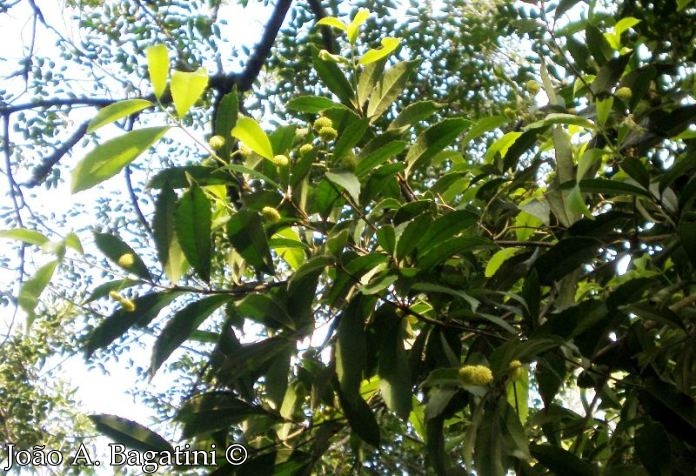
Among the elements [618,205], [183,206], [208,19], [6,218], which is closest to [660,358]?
[618,205]

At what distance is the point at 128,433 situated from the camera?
4.14ft

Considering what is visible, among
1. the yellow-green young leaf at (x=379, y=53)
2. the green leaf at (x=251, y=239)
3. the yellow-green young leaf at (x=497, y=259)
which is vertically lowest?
the green leaf at (x=251, y=239)

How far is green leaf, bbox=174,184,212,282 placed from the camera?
1.14 meters

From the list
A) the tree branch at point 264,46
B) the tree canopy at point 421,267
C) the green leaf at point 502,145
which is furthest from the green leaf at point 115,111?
the tree branch at point 264,46

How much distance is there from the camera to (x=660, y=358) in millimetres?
1329

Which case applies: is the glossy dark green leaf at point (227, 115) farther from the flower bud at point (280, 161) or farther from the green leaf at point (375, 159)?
the green leaf at point (375, 159)

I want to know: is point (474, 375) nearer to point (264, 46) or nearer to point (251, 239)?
point (251, 239)

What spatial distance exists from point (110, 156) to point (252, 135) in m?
0.21

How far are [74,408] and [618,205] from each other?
3.77 meters

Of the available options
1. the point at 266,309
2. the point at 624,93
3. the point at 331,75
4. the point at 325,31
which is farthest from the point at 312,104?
the point at 325,31

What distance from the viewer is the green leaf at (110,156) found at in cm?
107

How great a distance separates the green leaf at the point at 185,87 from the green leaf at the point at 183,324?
261 millimetres

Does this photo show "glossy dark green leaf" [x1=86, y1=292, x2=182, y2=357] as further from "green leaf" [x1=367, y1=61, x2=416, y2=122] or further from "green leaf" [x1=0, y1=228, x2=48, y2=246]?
"green leaf" [x1=367, y1=61, x2=416, y2=122]

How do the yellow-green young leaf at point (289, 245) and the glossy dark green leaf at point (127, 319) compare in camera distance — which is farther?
the yellow-green young leaf at point (289, 245)
